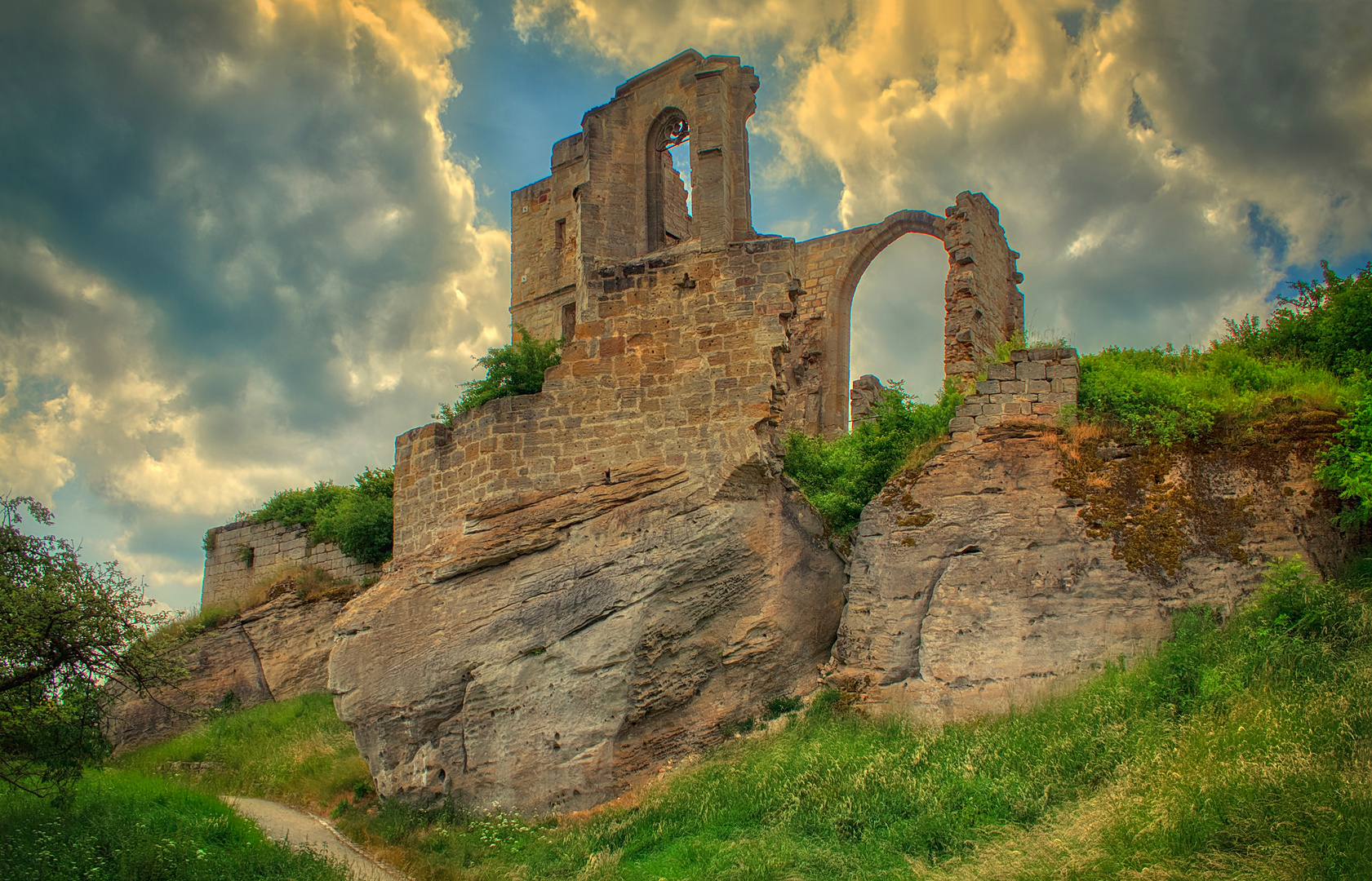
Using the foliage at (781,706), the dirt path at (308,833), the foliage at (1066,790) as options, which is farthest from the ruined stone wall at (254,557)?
the foliage at (781,706)

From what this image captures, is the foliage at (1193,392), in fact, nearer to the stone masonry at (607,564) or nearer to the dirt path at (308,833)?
the stone masonry at (607,564)

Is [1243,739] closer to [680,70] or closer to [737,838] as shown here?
[737,838]

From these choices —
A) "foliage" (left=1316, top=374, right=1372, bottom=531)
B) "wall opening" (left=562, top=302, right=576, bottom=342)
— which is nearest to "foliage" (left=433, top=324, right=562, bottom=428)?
"foliage" (left=1316, top=374, right=1372, bottom=531)

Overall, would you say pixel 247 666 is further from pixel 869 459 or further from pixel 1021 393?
pixel 1021 393

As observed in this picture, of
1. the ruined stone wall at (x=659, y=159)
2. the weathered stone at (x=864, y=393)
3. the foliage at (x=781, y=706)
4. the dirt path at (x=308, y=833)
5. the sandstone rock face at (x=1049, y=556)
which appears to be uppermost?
the ruined stone wall at (x=659, y=159)

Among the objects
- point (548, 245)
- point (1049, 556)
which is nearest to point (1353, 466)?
point (1049, 556)

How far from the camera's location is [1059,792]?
8.99 m

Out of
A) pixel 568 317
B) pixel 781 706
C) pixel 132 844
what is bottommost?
pixel 132 844

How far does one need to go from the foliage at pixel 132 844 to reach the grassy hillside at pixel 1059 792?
3.96 ft

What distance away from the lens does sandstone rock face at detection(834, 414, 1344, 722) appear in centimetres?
1071

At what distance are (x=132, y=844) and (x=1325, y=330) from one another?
15314 millimetres

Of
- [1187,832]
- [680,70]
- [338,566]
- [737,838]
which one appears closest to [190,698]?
[338,566]

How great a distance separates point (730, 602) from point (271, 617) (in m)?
10.3

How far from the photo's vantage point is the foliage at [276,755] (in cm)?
1450
